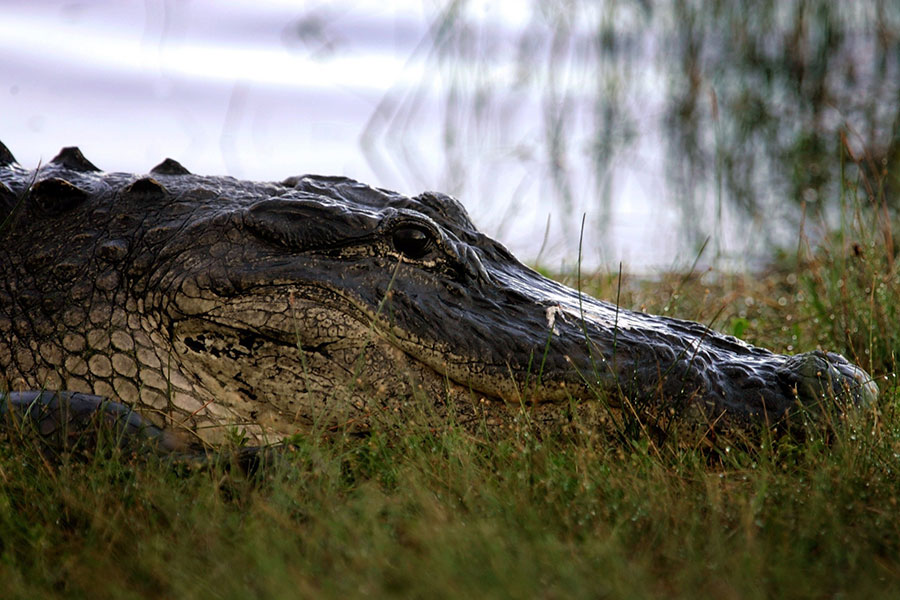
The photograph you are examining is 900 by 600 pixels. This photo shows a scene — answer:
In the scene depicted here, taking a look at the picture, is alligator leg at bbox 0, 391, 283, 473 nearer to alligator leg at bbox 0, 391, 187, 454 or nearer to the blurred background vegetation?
alligator leg at bbox 0, 391, 187, 454

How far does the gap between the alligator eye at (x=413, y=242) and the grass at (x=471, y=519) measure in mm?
565

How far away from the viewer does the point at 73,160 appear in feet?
11.8

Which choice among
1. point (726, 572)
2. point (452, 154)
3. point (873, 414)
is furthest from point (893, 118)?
point (726, 572)

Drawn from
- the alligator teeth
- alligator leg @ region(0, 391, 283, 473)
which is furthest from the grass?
the alligator teeth

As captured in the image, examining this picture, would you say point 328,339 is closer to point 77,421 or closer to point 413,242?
point 413,242

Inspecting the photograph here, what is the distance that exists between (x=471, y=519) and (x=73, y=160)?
7.81 feet

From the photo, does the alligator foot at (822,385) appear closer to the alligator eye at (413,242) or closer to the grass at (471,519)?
the grass at (471,519)

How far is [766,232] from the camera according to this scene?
25.6 ft

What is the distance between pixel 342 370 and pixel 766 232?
232 inches

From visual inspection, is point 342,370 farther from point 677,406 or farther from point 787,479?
point 787,479

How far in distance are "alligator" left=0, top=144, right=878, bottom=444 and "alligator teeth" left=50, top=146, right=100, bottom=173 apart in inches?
19.9

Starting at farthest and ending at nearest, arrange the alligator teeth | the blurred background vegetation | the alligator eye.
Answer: the blurred background vegetation < the alligator teeth < the alligator eye

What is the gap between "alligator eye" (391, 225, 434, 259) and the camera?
2875 millimetres

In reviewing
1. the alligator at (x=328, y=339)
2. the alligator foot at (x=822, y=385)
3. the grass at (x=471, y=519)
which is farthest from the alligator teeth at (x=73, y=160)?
the alligator foot at (x=822, y=385)
